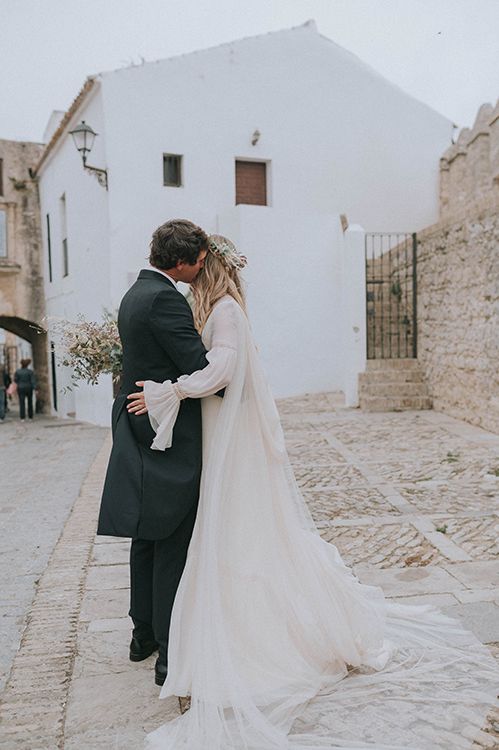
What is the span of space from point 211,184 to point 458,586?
10.8m

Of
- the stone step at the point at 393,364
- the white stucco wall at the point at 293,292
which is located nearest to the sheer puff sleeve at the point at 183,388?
the stone step at the point at 393,364

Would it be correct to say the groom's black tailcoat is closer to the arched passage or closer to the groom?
the groom

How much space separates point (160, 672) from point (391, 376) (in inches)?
346

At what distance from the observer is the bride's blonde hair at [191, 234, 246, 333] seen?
2500 millimetres

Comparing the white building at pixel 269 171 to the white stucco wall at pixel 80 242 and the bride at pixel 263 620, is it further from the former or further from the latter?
the bride at pixel 263 620

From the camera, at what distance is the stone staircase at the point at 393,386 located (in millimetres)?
10336

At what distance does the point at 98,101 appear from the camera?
1225 centimetres

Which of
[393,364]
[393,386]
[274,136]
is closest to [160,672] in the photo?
[393,386]

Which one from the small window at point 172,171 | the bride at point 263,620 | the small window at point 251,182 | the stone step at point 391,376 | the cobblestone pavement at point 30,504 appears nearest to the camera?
the bride at point 263,620

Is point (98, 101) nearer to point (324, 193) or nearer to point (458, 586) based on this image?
point (324, 193)

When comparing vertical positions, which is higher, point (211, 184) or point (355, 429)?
point (211, 184)

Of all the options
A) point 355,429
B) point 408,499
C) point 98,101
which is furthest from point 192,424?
point 98,101

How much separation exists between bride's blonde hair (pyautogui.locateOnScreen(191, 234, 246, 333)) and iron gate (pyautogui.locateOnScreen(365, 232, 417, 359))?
28.9ft

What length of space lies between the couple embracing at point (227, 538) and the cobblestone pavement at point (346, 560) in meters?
0.26
